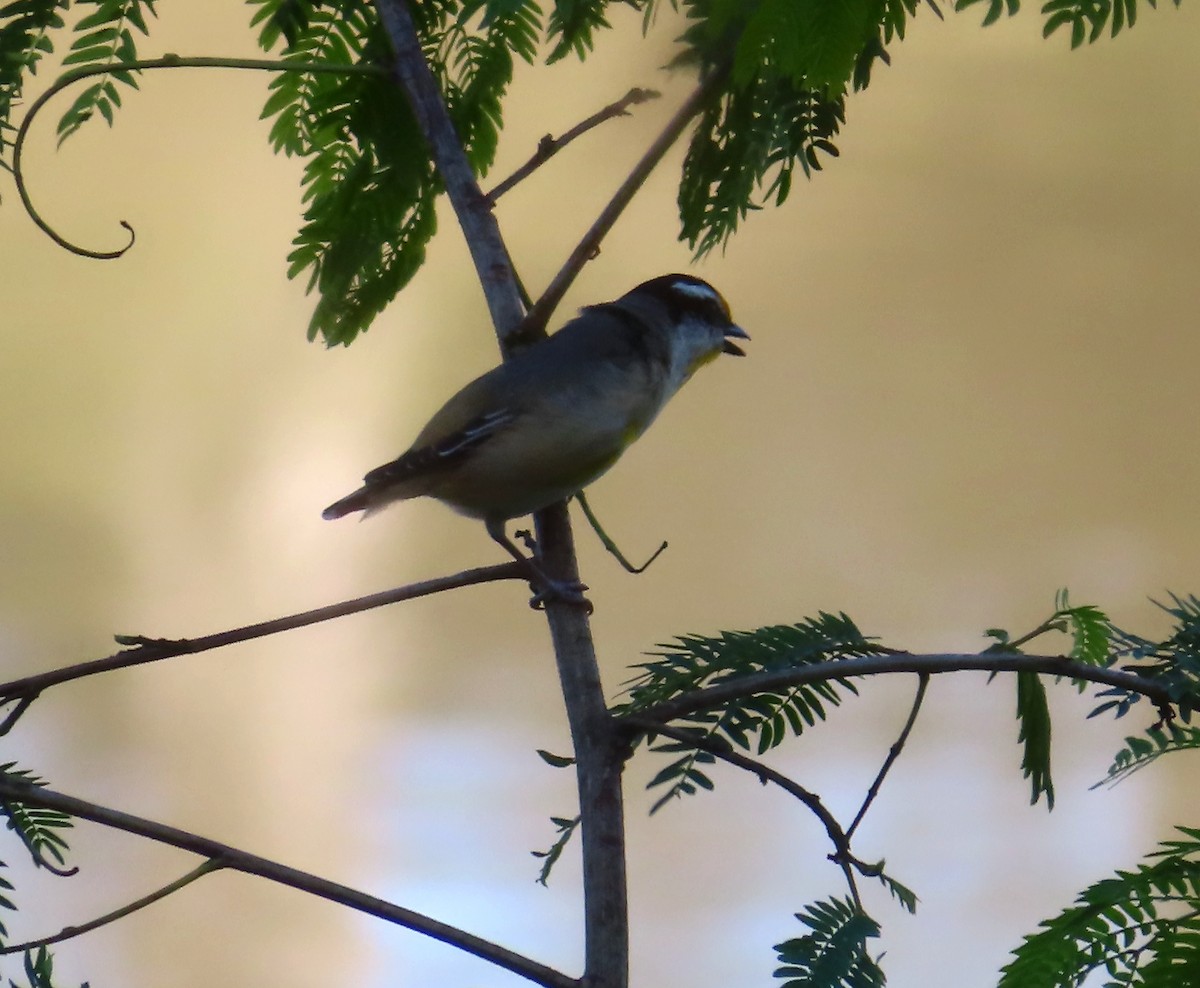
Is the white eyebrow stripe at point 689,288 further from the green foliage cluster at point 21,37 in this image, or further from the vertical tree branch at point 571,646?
the green foliage cluster at point 21,37

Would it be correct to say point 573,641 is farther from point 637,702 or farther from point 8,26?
point 8,26

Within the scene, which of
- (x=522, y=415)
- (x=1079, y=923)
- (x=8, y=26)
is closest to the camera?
(x=1079, y=923)

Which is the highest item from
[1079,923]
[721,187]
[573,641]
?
[721,187]

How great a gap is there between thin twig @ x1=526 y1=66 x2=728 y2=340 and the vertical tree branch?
0.02m

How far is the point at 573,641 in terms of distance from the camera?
413 millimetres

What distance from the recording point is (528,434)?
22.9 inches

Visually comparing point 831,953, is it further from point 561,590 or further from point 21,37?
point 21,37

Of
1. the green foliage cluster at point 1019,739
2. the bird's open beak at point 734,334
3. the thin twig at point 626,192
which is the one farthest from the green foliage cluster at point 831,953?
the bird's open beak at point 734,334

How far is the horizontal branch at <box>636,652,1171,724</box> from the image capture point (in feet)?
1.11

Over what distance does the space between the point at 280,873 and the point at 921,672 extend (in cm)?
19

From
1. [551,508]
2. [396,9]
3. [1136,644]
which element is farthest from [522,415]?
[1136,644]

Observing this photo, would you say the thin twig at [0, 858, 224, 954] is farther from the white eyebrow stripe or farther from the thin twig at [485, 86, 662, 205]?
the white eyebrow stripe

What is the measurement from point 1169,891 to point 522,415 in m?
0.35

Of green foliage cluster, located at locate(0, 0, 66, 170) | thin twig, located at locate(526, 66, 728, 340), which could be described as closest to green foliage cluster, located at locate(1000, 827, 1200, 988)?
thin twig, located at locate(526, 66, 728, 340)
